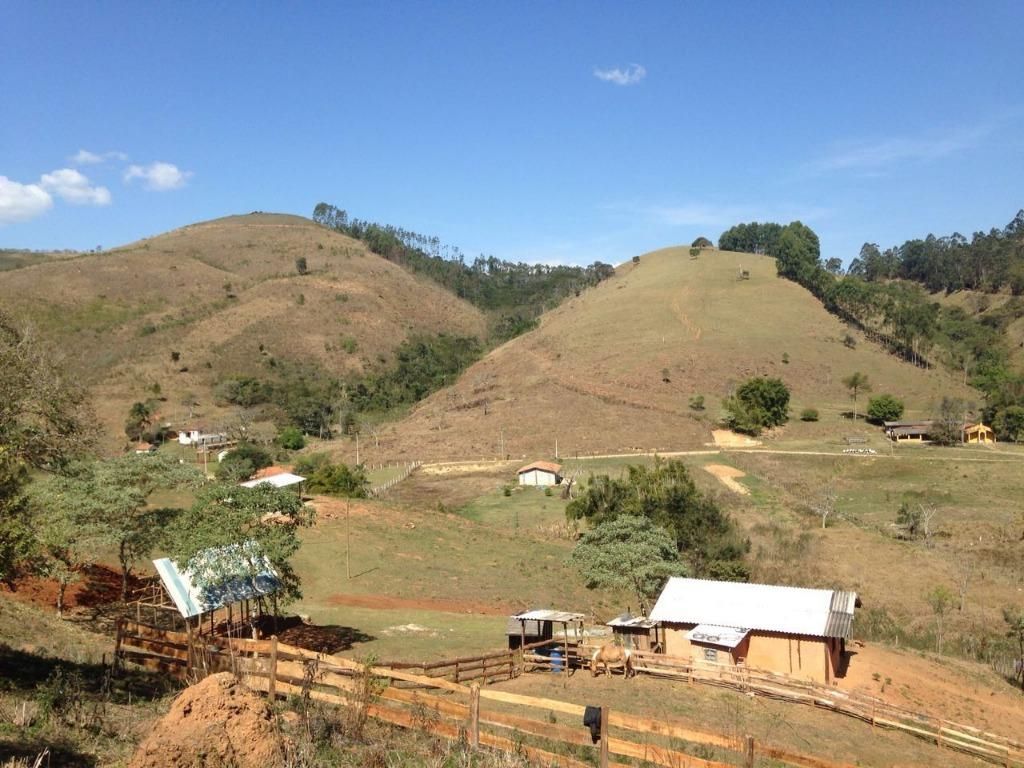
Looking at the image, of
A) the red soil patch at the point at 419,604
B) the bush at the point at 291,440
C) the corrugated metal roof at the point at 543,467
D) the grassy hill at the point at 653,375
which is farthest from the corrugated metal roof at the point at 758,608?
the bush at the point at 291,440

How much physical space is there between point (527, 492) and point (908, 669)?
138 feet

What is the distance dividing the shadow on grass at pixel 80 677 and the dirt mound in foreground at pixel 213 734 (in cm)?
467

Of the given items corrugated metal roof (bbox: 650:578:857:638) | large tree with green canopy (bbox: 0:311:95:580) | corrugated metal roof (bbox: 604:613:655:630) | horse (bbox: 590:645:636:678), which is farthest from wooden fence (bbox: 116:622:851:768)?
A: corrugated metal roof (bbox: 604:613:655:630)

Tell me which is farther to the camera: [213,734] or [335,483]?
[335,483]

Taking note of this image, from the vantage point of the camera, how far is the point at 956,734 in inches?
721

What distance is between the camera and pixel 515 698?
10.9 m

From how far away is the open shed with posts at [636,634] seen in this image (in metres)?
26.3

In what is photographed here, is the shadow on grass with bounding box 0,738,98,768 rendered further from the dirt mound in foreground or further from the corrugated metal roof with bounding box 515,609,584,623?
the corrugated metal roof with bounding box 515,609,584,623

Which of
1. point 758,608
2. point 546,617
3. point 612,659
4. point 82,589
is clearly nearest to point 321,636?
point 546,617

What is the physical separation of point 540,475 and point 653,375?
38.5m

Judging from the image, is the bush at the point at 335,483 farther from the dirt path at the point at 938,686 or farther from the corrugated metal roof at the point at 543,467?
the dirt path at the point at 938,686

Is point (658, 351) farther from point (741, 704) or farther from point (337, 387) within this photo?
point (741, 704)

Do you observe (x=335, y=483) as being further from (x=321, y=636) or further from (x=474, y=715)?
(x=474, y=715)

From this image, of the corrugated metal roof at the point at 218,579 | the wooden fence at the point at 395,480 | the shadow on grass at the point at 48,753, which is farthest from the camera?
the wooden fence at the point at 395,480
